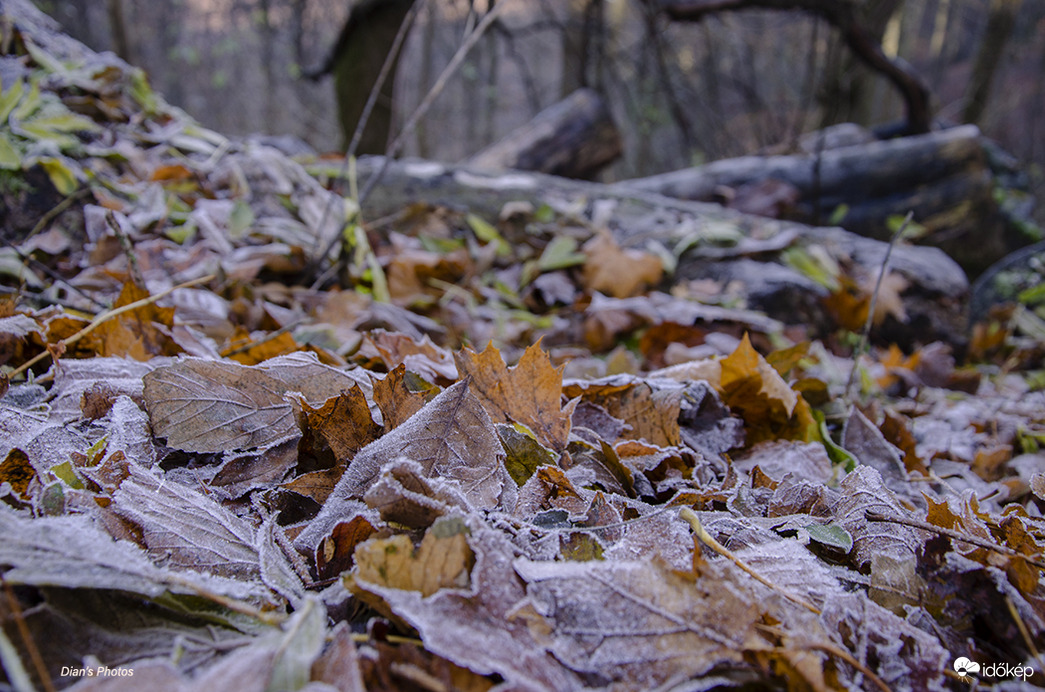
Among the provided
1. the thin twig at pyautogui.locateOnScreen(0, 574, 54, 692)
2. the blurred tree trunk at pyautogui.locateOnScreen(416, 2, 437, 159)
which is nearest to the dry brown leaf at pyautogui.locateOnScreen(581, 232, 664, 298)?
the thin twig at pyautogui.locateOnScreen(0, 574, 54, 692)

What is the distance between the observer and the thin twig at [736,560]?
2.43 feet

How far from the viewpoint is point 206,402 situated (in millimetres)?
995

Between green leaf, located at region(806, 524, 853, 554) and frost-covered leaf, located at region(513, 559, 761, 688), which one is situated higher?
frost-covered leaf, located at region(513, 559, 761, 688)

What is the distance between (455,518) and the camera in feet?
2.24

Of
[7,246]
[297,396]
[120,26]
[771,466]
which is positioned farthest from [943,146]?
[120,26]

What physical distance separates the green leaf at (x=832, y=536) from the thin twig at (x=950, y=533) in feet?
0.17

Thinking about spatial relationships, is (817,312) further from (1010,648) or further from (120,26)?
(120,26)

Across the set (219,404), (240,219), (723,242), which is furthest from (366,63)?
(219,404)

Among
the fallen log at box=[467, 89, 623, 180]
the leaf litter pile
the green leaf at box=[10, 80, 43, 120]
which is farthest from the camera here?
the fallen log at box=[467, 89, 623, 180]

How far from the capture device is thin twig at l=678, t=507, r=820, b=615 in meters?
0.74

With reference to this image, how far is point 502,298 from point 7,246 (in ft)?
5.80

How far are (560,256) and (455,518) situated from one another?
93.3 inches

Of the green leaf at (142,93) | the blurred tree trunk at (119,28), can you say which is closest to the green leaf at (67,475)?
the green leaf at (142,93)

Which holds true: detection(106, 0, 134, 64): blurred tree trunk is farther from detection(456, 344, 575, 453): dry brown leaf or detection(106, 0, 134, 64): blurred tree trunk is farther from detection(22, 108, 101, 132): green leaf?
detection(456, 344, 575, 453): dry brown leaf
